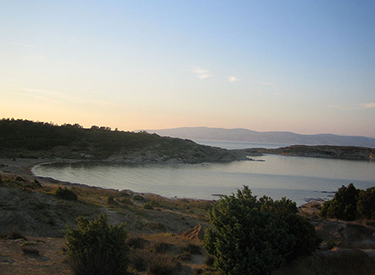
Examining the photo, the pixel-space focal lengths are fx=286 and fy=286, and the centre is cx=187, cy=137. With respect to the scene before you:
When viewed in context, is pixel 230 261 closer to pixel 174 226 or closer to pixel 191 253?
pixel 191 253

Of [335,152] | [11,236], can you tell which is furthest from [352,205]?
[335,152]

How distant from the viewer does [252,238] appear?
6.77 m

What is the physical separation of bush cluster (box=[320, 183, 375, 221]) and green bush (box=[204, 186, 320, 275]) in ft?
30.5

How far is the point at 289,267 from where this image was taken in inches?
296

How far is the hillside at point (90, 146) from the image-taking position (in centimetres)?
6450

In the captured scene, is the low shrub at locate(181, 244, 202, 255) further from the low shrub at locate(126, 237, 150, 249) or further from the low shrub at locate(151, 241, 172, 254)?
the low shrub at locate(126, 237, 150, 249)

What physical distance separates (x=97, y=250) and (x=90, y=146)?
71084 mm

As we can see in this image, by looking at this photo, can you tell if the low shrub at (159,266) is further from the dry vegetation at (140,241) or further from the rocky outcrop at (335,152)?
the rocky outcrop at (335,152)

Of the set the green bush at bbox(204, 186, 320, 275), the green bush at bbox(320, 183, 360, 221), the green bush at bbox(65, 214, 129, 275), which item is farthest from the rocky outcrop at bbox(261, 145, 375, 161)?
the green bush at bbox(65, 214, 129, 275)

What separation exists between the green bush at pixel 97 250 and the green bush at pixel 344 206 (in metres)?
13.8

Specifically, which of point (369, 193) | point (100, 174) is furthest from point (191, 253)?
point (100, 174)

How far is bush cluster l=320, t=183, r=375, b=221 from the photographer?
15.1 meters

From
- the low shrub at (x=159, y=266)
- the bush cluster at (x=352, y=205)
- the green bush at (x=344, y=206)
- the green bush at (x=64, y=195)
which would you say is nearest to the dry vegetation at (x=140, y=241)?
the low shrub at (x=159, y=266)

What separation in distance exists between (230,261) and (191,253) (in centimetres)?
323
